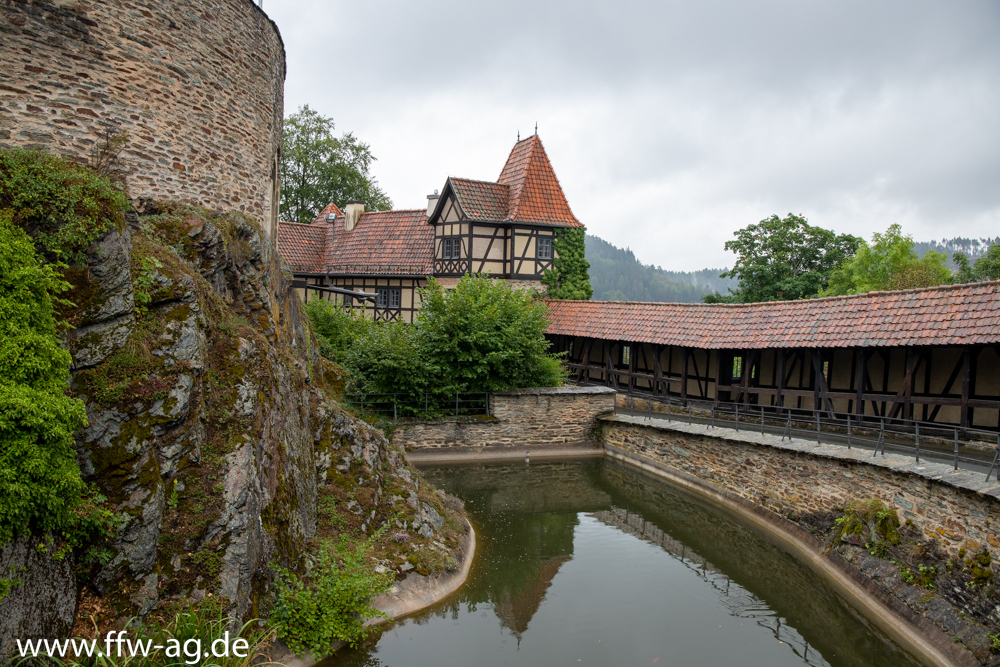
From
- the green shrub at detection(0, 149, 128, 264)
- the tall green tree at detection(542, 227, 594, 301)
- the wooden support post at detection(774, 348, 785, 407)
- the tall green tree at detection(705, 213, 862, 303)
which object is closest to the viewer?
the green shrub at detection(0, 149, 128, 264)

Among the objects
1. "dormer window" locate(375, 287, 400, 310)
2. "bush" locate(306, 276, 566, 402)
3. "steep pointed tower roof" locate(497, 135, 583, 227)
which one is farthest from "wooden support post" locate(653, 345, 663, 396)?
"dormer window" locate(375, 287, 400, 310)

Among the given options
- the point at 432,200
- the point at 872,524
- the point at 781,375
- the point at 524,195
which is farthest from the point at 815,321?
the point at 432,200

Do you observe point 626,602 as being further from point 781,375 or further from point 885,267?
point 885,267

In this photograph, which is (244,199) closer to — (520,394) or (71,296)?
(71,296)

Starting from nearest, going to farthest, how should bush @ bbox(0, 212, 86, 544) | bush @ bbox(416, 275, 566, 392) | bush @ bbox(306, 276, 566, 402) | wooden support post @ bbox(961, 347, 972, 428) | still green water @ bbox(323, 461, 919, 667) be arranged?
bush @ bbox(0, 212, 86, 544), still green water @ bbox(323, 461, 919, 667), wooden support post @ bbox(961, 347, 972, 428), bush @ bbox(306, 276, 566, 402), bush @ bbox(416, 275, 566, 392)

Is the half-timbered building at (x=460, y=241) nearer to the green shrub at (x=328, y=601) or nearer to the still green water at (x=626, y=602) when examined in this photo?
the still green water at (x=626, y=602)

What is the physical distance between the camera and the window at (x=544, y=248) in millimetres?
24000

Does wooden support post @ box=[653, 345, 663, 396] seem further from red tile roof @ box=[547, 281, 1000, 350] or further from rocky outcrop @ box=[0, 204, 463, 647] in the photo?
rocky outcrop @ box=[0, 204, 463, 647]

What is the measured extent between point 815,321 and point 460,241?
43.5 feet

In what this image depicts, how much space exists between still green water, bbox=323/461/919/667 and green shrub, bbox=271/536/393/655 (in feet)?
1.07

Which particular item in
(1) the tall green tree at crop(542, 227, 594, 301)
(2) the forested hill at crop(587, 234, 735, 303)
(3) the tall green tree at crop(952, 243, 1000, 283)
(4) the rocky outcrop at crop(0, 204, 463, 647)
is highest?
(2) the forested hill at crop(587, 234, 735, 303)

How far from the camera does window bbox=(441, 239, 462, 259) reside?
78.6ft

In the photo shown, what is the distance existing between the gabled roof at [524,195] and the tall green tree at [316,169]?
47.8ft

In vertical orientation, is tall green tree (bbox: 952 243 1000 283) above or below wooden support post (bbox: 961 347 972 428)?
above
